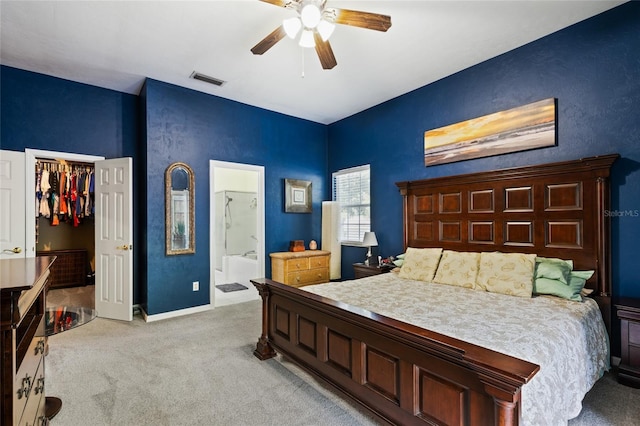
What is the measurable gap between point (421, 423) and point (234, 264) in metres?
5.05

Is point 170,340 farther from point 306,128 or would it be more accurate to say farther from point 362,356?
point 306,128

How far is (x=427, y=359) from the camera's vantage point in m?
1.62

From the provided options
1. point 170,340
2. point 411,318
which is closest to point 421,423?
point 411,318

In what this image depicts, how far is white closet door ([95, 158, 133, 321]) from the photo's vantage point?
3941 millimetres

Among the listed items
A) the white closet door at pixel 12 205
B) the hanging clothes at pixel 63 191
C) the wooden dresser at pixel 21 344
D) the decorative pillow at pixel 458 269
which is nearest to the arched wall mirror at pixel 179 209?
the white closet door at pixel 12 205

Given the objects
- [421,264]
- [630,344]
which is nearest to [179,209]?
[421,264]

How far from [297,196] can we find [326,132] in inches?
55.8

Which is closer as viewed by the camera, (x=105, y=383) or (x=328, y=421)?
(x=328, y=421)

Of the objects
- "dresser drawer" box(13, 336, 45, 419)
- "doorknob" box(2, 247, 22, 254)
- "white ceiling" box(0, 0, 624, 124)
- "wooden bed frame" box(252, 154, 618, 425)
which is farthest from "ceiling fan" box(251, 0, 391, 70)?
"doorknob" box(2, 247, 22, 254)

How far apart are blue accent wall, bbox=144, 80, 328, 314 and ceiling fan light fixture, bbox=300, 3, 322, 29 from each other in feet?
8.63

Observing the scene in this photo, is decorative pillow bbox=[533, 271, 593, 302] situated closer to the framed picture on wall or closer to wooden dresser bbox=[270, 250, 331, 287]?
wooden dresser bbox=[270, 250, 331, 287]

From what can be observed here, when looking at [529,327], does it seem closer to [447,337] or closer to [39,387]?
[447,337]

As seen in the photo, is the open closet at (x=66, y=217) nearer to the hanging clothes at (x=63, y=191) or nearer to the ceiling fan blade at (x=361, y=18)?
the hanging clothes at (x=63, y=191)

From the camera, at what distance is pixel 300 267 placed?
4926mm
